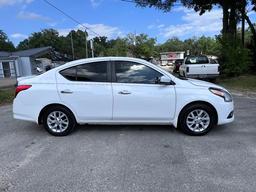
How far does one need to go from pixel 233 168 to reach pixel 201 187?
0.83 m

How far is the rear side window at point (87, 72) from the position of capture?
5.99 m

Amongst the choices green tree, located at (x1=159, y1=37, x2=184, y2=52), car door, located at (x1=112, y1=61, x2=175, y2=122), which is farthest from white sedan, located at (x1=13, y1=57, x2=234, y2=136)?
green tree, located at (x1=159, y1=37, x2=184, y2=52)

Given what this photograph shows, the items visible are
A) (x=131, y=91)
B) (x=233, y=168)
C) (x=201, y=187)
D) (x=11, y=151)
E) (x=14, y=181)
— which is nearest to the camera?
(x=201, y=187)

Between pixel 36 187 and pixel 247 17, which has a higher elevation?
pixel 247 17

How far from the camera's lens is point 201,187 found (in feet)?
12.0

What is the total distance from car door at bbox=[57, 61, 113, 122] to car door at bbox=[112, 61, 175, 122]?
7.4 inches

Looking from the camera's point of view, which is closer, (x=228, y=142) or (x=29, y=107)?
(x=228, y=142)

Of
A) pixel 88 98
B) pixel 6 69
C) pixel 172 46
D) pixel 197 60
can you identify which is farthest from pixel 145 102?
pixel 172 46

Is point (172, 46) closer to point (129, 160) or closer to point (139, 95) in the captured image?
point (139, 95)

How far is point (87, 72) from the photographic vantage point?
603cm

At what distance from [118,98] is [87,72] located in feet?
2.88

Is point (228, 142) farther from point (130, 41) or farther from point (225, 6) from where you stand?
point (130, 41)

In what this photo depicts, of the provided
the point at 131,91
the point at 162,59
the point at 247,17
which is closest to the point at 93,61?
the point at 131,91

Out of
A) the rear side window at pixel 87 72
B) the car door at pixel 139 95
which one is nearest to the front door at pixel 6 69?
the rear side window at pixel 87 72
